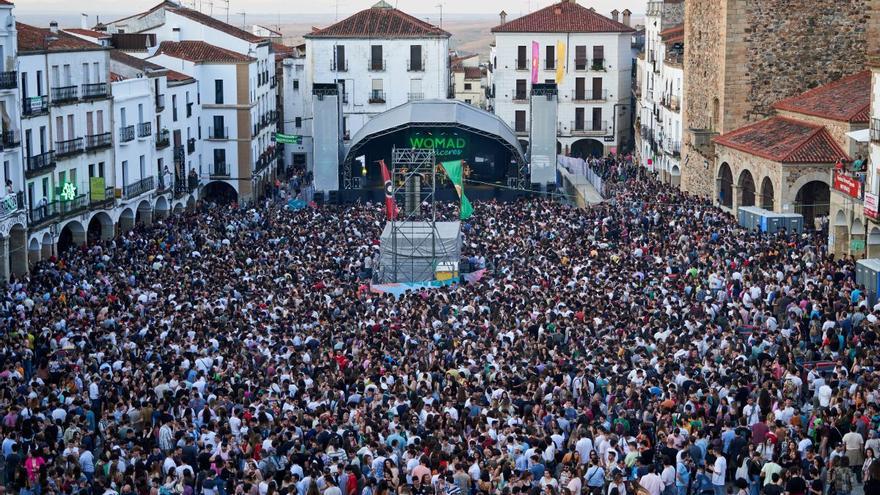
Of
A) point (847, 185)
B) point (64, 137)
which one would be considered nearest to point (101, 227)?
point (64, 137)

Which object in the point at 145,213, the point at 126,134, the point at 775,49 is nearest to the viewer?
the point at 775,49

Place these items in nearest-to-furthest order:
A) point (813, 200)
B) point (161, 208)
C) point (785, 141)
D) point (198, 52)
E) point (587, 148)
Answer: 1. point (785, 141)
2. point (813, 200)
3. point (161, 208)
4. point (198, 52)
5. point (587, 148)

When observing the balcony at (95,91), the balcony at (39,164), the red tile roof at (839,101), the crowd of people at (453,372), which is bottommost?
the crowd of people at (453,372)

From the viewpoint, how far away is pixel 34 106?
4178 centimetres

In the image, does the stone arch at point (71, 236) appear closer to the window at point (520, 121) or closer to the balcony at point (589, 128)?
the window at point (520, 121)

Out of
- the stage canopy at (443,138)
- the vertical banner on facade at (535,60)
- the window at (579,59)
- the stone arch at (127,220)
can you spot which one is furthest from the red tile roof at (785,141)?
the window at (579,59)

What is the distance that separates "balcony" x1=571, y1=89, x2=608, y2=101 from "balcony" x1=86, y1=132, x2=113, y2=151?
31.7 meters

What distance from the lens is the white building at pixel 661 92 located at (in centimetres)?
6003

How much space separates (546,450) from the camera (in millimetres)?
19703

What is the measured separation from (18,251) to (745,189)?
21786 millimetres

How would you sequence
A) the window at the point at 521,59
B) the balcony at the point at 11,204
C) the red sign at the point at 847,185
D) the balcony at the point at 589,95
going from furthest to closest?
the window at the point at 521,59, the balcony at the point at 589,95, the balcony at the point at 11,204, the red sign at the point at 847,185

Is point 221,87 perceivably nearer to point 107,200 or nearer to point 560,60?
point 107,200

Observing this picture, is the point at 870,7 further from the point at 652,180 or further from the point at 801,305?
the point at 801,305

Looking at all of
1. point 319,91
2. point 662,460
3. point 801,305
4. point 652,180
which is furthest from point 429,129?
point 662,460
